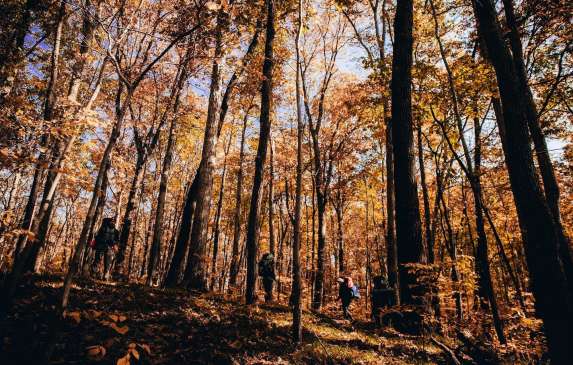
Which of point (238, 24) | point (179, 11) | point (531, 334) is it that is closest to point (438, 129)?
point (531, 334)

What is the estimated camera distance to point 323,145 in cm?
1959

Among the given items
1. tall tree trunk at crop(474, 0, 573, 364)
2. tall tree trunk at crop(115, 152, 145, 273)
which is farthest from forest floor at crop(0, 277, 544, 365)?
tall tree trunk at crop(115, 152, 145, 273)

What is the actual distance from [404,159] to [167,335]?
249 inches

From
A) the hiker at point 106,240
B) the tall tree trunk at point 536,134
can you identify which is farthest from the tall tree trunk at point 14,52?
the tall tree trunk at point 536,134

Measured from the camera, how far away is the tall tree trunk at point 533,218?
4.12m

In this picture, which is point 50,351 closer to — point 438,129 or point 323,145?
point 438,129

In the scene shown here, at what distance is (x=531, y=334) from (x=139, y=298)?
9037 millimetres

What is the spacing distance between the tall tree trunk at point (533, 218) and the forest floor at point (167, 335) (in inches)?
65.9

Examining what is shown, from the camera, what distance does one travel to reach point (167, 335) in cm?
502

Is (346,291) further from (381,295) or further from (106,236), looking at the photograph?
(106,236)

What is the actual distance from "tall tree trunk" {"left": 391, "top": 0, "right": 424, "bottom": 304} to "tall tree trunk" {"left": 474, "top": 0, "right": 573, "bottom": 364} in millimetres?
2585

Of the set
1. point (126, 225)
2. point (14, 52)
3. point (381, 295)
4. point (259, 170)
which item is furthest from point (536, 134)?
point (126, 225)

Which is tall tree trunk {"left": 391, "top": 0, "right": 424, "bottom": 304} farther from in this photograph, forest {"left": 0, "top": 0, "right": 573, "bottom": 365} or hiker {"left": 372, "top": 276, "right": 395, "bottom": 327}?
hiker {"left": 372, "top": 276, "right": 395, "bottom": 327}

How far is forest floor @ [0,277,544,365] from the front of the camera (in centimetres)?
413
